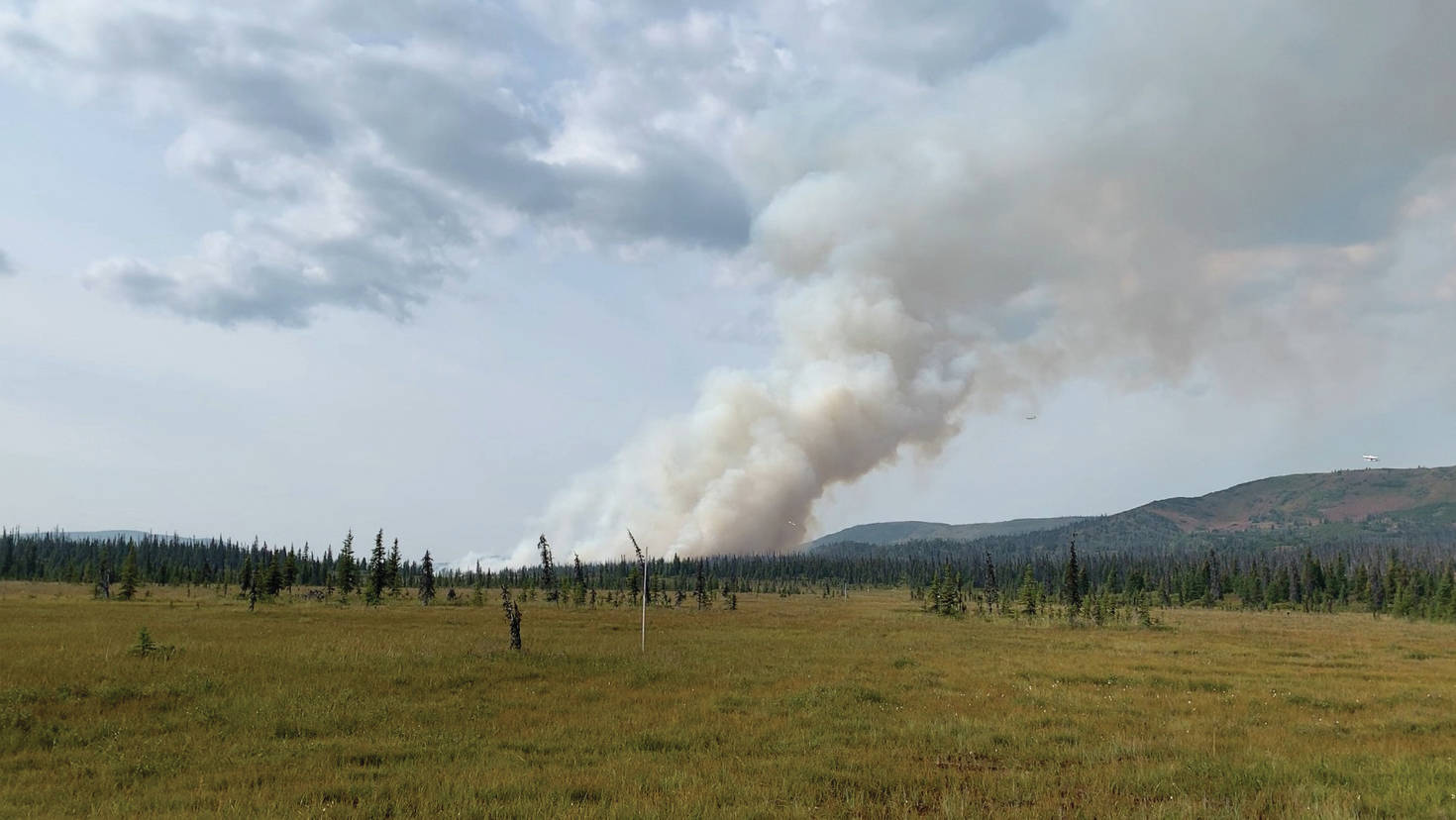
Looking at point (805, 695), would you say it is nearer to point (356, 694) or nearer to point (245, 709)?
point (356, 694)

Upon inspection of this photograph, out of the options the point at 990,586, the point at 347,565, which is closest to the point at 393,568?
the point at 347,565

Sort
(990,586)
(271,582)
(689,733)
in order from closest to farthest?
(689,733), (271,582), (990,586)

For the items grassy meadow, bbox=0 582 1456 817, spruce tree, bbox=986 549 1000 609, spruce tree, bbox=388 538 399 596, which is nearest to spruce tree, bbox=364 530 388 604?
spruce tree, bbox=388 538 399 596

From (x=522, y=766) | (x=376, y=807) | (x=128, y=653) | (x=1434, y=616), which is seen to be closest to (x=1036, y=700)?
(x=522, y=766)

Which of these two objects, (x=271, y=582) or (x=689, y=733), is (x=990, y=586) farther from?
(x=689, y=733)

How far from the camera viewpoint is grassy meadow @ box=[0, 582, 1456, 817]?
40.3 feet

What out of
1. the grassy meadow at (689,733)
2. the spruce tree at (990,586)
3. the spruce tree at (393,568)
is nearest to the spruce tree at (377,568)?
the spruce tree at (393,568)

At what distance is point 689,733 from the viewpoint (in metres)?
17.4

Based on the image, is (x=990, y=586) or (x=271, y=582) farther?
(x=990, y=586)

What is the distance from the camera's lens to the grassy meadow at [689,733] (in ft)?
40.3

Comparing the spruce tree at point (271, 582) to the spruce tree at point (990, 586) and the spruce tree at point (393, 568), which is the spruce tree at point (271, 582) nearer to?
the spruce tree at point (393, 568)

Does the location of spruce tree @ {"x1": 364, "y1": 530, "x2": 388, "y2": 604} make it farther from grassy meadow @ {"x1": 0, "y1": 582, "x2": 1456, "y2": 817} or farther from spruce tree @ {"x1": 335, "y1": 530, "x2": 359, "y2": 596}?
grassy meadow @ {"x1": 0, "y1": 582, "x2": 1456, "y2": 817}

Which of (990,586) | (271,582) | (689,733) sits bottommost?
(990,586)

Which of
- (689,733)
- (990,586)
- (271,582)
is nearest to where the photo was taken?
(689,733)
